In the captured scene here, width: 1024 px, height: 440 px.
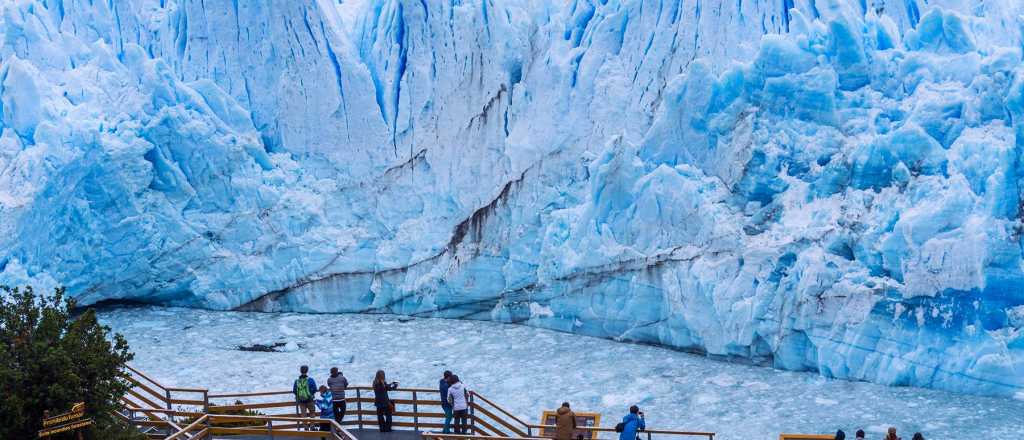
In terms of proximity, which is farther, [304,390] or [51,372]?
[304,390]

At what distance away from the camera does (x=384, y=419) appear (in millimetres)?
10109

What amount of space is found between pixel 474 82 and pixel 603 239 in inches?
143

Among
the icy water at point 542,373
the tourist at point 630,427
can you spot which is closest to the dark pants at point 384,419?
the tourist at point 630,427

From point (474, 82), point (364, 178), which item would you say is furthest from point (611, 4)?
point (364, 178)

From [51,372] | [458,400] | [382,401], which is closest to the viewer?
[51,372]

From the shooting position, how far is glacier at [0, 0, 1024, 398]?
41.0ft

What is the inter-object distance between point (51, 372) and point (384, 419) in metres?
3.21

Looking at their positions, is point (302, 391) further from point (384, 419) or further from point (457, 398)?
point (457, 398)

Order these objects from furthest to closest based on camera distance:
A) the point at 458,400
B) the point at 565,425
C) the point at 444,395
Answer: the point at 444,395 < the point at 458,400 < the point at 565,425

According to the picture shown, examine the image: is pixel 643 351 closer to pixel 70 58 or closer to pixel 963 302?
pixel 963 302

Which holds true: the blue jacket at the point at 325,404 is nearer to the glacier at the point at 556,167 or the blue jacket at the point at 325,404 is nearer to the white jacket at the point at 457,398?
the white jacket at the point at 457,398

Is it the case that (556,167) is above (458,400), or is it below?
above

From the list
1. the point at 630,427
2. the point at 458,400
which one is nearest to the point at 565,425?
the point at 630,427

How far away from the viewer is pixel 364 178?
55.3ft
